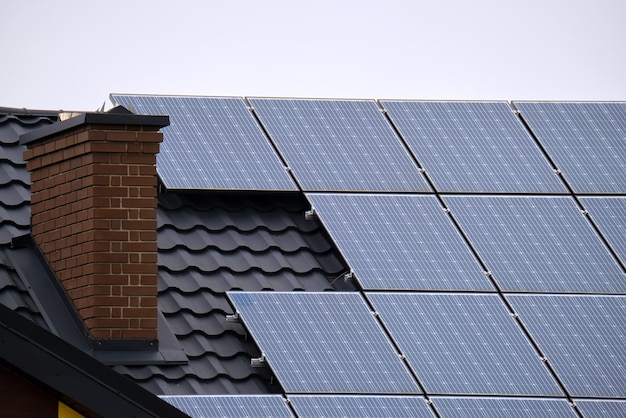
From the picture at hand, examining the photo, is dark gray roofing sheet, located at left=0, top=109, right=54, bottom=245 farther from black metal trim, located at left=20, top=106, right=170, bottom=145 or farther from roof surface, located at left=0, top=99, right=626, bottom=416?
black metal trim, located at left=20, top=106, right=170, bottom=145

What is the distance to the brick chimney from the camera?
12.8 m

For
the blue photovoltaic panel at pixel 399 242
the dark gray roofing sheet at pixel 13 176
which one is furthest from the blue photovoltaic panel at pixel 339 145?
the dark gray roofing sheet at pixel 13 176

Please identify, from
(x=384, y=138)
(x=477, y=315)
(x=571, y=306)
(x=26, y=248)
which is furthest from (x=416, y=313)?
(x=26, y=248)

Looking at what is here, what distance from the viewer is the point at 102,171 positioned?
1305cm

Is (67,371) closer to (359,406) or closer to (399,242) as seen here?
(359,406)

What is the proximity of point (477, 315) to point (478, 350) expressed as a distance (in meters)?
0.49

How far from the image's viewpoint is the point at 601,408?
14.3 metres

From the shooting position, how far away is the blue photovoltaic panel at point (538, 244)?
614 inches

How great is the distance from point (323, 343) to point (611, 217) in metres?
4.11

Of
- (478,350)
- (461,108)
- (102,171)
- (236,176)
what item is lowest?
(478,350)

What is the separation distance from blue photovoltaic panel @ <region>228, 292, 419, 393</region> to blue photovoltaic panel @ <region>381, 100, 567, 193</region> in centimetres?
244

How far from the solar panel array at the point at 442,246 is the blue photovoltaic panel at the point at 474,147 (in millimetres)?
20

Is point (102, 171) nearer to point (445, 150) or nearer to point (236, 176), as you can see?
point (236, 176)

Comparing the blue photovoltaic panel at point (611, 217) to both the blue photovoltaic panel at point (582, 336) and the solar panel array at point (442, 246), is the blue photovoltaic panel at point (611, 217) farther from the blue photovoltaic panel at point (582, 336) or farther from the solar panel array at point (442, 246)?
the blue photovoltaic panel at point (582, 336)
